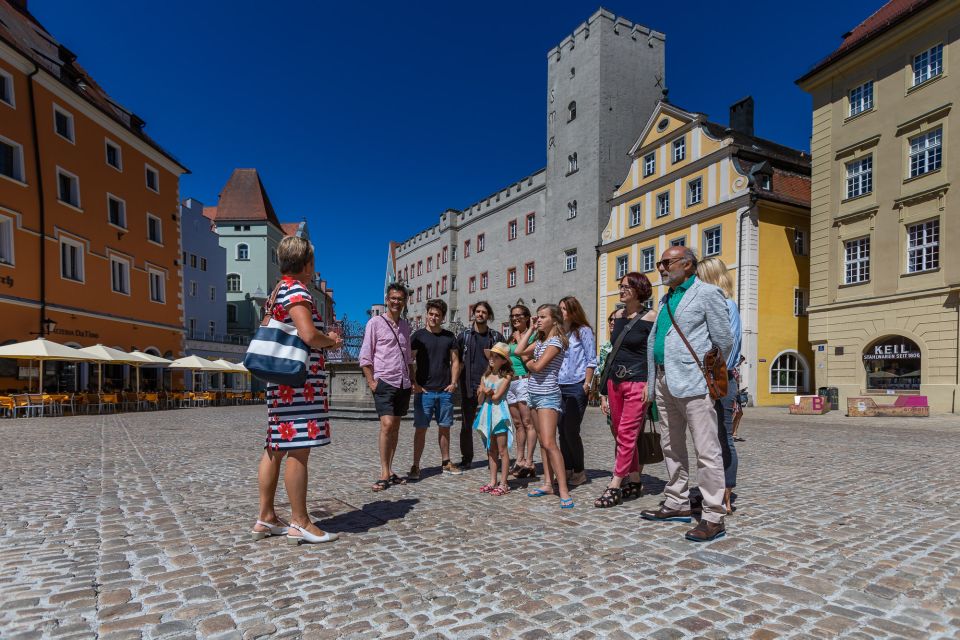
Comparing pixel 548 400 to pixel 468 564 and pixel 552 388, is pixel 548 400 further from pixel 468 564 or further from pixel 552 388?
pixel 468 564

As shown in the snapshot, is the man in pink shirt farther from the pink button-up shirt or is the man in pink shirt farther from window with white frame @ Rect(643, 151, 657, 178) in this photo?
window with white frame @ Rect(643, 151, 657, 178)

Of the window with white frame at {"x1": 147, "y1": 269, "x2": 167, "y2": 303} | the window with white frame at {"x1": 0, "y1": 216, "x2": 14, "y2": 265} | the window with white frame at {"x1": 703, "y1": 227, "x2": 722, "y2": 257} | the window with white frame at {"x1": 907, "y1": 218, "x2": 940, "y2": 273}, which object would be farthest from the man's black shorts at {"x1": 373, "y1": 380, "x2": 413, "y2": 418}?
the window with white frame at {"x1": 147, "y1": 269, "x2": 167, "y2": 303}

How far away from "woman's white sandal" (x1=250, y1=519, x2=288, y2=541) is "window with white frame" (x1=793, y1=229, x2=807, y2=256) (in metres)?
25.7

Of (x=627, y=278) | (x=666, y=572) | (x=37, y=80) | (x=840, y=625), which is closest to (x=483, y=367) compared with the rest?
(x=627, y=278)

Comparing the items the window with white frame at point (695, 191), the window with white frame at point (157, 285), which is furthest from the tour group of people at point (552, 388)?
the window with white frame at point (157, 285)

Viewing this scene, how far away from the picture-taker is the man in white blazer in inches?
151

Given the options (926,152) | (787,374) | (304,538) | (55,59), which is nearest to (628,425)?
(304,538)

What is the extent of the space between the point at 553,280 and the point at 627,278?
29.3 m

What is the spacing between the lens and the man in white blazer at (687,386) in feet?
12.5

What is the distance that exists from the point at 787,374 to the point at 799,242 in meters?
5.92

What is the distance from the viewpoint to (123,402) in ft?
67.8

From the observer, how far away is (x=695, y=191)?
1009 inches

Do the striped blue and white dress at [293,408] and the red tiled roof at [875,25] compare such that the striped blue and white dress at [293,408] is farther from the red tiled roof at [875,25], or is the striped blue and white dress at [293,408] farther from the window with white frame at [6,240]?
the red tiled roof at [875,25]

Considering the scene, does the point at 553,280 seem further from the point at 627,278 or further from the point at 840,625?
the point at 840,625
